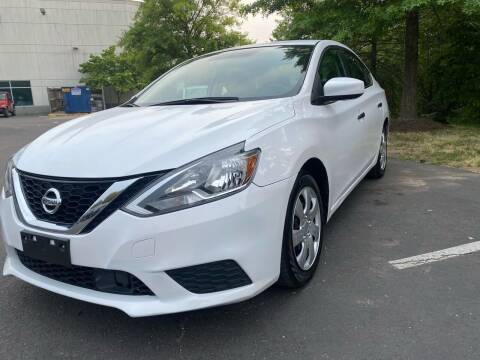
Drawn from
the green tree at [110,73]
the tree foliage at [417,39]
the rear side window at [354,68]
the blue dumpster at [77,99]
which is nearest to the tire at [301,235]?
the rear side window at [354,68]

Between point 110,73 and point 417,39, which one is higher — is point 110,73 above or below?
below

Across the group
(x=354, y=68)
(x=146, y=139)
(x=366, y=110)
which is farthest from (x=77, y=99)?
(x=146, y=139)

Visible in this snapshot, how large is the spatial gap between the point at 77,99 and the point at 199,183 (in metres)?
34.3

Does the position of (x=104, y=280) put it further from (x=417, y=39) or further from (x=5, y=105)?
(x=5, y=105)

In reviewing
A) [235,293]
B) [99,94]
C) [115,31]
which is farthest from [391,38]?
[115,31]

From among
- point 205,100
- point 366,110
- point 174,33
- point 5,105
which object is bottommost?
point 5,105

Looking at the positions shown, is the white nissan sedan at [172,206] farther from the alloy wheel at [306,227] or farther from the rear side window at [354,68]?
the rear side window at [354,68]

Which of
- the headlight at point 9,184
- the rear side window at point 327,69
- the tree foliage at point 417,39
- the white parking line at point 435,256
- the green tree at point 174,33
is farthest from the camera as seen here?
the green tree at point 174,33

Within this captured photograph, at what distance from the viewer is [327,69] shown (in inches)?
136

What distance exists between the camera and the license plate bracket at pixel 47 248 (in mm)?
1964

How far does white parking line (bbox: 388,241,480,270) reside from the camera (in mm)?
2930

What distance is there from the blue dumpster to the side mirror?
33405 mm

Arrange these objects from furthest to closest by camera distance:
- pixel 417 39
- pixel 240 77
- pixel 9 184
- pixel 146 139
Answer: pixel 417 39 < pixel 240 77 < pixel 9 184 < pixel 146 139

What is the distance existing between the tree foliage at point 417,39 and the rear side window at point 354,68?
156 inches
